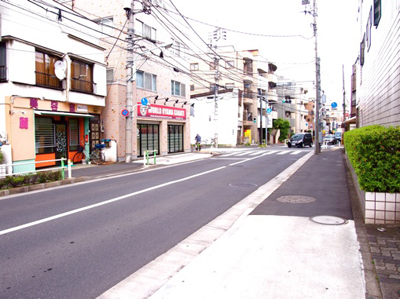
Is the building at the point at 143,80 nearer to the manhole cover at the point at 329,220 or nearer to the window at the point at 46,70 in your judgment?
the window at the point at 46,70

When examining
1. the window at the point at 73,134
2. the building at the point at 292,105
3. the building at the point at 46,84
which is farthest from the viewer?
the building at the point at 292,105

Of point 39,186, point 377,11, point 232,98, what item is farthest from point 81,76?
point 232,98

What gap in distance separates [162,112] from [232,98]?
23.2 metres

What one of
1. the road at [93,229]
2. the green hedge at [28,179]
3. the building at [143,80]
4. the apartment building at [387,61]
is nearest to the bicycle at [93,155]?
the building at [143,80]

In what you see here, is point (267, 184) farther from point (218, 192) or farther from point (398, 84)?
point (398, 84)

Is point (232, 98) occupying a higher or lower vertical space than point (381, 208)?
higher

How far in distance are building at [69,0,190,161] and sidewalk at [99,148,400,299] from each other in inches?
557

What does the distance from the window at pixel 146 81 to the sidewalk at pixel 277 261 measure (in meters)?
17.2

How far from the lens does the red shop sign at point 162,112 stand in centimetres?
2227

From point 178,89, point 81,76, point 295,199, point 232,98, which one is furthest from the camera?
point 232,98

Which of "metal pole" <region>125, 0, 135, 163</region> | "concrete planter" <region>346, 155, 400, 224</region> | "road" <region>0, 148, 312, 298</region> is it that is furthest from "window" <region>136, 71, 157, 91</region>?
"concrete planter" <region>346, 155, 400, 224</region>

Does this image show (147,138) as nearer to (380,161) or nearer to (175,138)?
(175,138)

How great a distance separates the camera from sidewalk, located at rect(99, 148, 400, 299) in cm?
360

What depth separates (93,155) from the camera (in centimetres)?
1891
